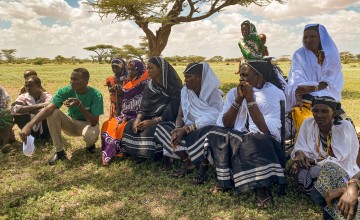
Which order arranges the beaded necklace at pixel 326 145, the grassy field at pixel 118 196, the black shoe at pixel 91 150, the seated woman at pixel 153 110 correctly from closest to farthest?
the beaded necklace at pixel 326 145, the grassy field at pixel 118 196, the seated woman at pixel 153 110, the black shoe at pixel 91 150

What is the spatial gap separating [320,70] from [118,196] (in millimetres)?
3046

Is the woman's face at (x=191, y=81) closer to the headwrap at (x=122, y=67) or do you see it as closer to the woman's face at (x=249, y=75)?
the woman's face at (x=249, y=75)

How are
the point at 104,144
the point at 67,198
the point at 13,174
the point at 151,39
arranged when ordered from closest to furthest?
the point at 67,198 < the point at 13,174 < the point at 104,144 < the point at 151,39

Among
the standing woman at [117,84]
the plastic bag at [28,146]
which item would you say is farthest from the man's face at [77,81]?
the plastic bag at [28,146]

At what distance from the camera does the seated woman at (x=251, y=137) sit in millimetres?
3562

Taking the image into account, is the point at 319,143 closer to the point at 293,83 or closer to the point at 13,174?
the point at 293,83

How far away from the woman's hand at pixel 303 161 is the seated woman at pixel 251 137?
7.4 inches

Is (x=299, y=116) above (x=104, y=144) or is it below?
above

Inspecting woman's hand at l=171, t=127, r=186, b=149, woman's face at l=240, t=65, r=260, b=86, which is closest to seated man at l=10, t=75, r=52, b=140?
woman's hand at l=171, t=127, r=186, b=149

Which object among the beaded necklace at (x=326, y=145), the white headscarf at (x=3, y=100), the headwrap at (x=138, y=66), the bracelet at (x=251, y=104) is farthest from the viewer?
the white headscarf at (x=3, y=100)

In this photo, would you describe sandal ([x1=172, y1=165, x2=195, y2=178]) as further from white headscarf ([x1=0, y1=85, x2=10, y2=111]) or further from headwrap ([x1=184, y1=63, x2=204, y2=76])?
white headscarf ([x1=0, y1=85, x2=10, y2=111])

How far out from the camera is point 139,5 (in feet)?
49.9

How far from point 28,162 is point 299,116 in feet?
13.8

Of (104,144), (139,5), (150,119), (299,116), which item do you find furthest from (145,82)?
(139,5)
